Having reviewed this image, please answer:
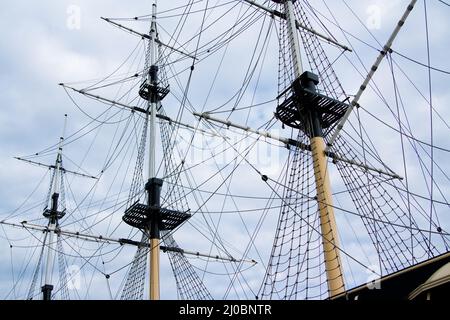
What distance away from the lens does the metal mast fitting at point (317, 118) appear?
41.2ft

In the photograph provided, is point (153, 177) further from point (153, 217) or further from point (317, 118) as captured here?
point (317, 118)

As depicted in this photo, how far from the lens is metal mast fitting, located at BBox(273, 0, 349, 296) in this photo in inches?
495

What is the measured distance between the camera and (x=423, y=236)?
41.1 ft

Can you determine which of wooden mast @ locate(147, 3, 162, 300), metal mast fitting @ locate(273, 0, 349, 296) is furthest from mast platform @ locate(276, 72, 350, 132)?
wooden mast @ locate(147, 3, 162, 300)

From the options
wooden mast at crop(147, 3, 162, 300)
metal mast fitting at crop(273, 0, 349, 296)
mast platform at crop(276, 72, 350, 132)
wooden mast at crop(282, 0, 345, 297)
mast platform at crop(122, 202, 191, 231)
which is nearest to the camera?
wooden mast at crop(282, 0, 345, 297)

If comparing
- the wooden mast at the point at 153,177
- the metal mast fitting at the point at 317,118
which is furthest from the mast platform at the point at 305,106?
the wooden mast at the point at 153,177

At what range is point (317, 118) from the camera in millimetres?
14758

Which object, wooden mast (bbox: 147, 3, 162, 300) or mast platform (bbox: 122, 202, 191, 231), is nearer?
wooden mast (bbox: 147, 3, 162, 300)

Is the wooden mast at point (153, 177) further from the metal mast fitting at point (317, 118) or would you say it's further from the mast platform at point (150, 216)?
the metal mast fitting at point (317, 118)

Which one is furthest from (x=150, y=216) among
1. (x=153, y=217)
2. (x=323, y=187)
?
(x=323, y=187)

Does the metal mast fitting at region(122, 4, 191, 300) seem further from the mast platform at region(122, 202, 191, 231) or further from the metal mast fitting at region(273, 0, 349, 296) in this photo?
the metal mast fitting at region(273, 0, 349, 296)

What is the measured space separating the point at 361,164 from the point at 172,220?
11.1 meters
